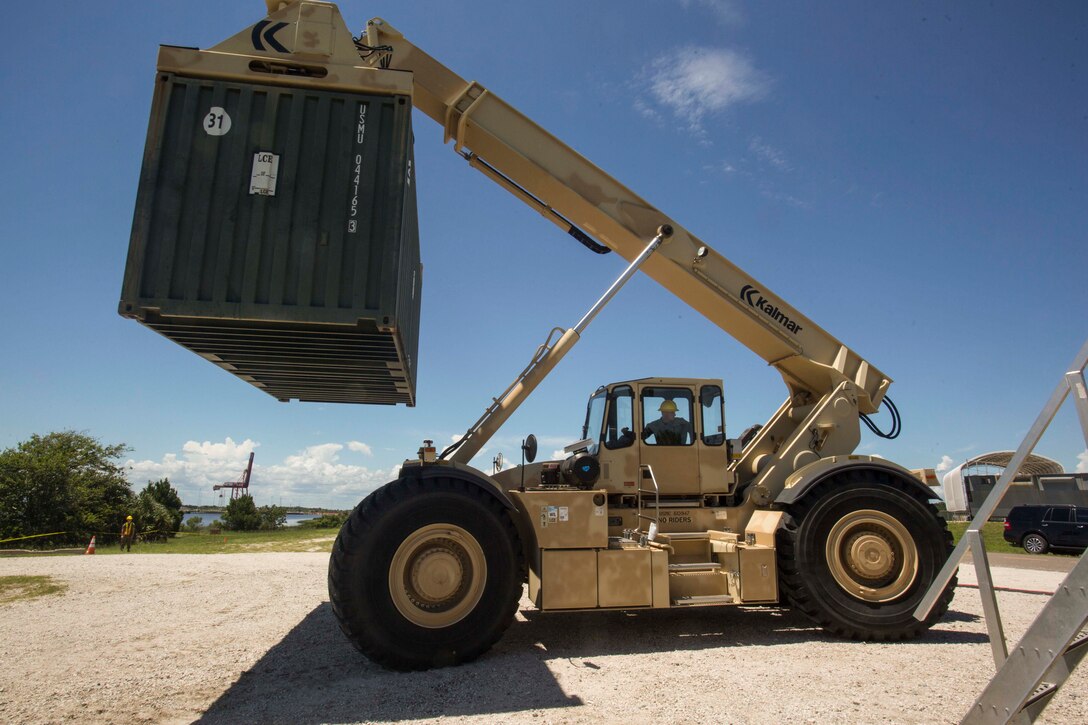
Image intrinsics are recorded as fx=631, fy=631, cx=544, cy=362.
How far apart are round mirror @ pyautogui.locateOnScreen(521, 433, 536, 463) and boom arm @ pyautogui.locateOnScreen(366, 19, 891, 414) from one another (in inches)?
111


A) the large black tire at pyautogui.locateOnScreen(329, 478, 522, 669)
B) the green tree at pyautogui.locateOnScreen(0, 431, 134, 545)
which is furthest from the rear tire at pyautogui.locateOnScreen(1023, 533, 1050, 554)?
the green tree at pyautogui.locateOnScreen(0, 431, 134, 545)

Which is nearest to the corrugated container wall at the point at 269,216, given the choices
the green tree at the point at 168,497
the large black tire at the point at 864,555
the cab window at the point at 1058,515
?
the large black tire at the point at 864,555

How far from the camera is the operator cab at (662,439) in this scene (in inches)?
307

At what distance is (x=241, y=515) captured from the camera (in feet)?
178

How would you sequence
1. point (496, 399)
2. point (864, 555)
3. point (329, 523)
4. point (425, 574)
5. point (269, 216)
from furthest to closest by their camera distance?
1. point (329, 523)
2. point (496, 399)
3. point (864, 555)
4. point (425, 574)
5. point (269, 216)

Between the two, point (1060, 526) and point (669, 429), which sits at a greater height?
point (669, 429)

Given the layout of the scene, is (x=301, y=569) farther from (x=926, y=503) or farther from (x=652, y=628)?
(x=926, y=503)

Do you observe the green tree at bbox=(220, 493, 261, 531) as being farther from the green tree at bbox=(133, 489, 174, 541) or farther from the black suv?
the black suv

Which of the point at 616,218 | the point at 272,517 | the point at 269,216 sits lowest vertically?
the point at 272,517

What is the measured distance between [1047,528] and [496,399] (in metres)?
20.1

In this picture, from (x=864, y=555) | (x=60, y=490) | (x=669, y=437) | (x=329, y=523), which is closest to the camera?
(x=864, y=555)

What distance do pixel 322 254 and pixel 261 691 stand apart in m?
3.80

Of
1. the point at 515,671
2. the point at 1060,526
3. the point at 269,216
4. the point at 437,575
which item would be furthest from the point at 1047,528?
the point at 269,216

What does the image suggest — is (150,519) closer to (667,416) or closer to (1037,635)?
(667,416)
